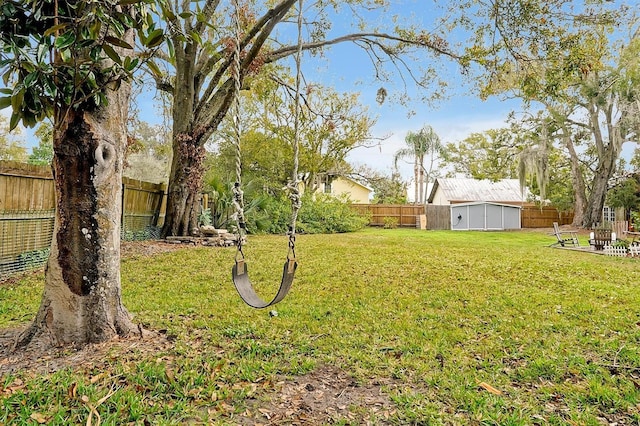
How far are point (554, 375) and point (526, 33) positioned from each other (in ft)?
16.4

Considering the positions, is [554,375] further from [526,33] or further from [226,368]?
[526,33]

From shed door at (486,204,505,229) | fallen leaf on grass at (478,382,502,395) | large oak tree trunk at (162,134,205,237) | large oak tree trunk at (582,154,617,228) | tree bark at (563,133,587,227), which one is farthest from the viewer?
shed door at (486,204,505,229)

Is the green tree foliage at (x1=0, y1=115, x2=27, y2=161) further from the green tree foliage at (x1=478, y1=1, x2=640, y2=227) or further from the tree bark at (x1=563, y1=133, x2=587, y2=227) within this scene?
the tree bark at (x1=563, y1=133, x2=587, y2=227)

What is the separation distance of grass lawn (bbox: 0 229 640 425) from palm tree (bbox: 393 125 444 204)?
84.2 feet

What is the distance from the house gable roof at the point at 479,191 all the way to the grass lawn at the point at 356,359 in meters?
18.3

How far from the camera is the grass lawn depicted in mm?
2033

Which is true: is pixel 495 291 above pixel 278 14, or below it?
below

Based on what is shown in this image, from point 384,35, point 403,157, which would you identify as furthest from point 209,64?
point 403,157

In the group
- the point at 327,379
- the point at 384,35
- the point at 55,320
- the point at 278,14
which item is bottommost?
the point at 327,379

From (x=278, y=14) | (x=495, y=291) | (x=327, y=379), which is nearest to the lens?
(x=327, y=379)

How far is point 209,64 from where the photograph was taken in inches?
336

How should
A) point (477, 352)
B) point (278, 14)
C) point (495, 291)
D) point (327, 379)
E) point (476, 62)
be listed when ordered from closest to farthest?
point (327, 379)
point (477, 352)
point (495, 291)
point (278, 14)
point (476, 62)

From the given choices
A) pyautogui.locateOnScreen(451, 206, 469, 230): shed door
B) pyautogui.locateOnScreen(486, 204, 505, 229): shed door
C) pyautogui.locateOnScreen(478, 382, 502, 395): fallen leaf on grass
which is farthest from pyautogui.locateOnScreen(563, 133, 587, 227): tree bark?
pyautogui.locateOnScreen(478, 382, 502, 395): fallen leaf on grass

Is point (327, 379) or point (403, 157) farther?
point (403, 157)
